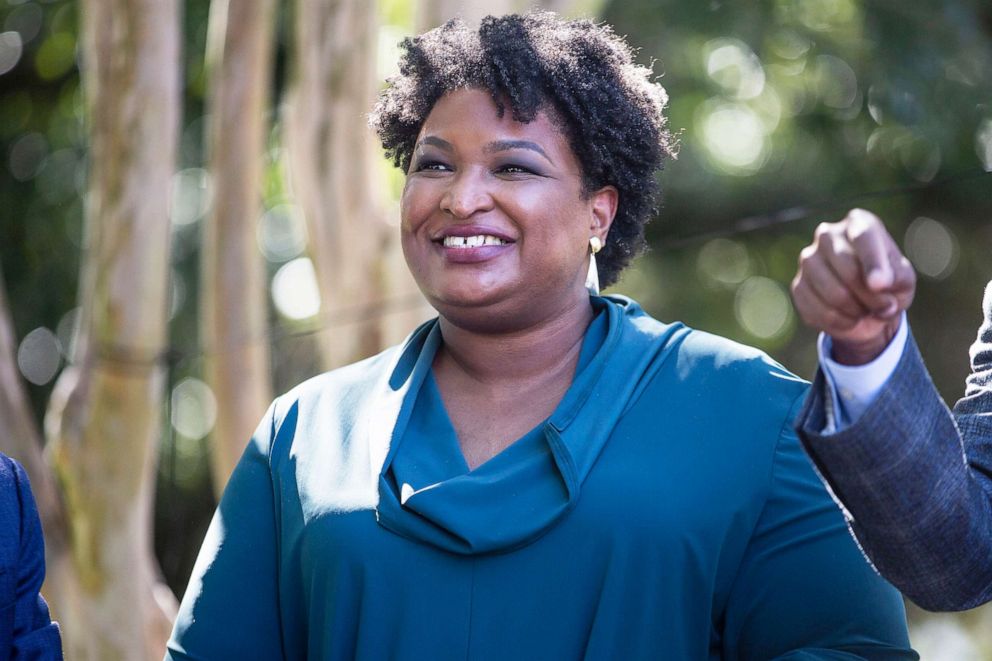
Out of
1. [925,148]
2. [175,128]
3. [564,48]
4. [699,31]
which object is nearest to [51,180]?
[699,31]

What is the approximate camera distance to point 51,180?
10.4 m

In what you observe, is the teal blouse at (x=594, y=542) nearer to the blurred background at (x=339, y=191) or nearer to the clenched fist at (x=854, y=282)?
the clenched fist at (x=854, y=282)

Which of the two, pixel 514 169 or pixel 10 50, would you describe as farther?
pixel 10 50

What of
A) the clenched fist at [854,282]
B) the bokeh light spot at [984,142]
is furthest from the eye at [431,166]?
the bokeh light spot at [984,142]

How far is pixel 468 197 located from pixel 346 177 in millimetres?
3646

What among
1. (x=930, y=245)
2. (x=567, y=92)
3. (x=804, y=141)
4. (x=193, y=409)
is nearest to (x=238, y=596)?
(x=567, y=92)

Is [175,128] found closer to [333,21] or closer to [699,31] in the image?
[333,21]

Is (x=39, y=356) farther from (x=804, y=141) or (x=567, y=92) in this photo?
(x=567, y=92)

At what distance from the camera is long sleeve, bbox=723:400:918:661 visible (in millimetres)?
2441

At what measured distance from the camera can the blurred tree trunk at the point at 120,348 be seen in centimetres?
531

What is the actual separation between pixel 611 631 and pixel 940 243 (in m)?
9.48

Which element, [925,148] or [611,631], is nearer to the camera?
[611,631]

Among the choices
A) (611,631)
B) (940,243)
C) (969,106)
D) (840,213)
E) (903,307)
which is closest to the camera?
(903,307)

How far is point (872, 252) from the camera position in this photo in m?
1.81
